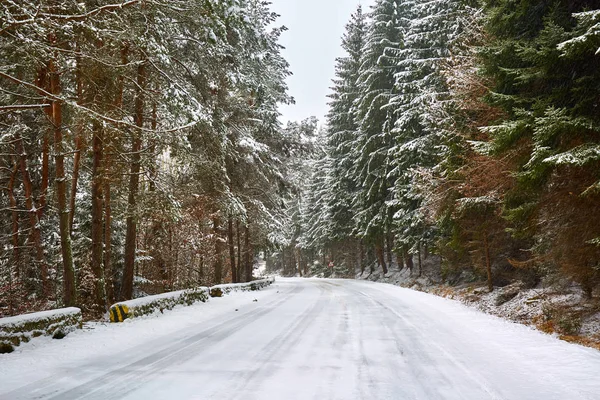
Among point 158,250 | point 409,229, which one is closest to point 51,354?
point 158,250

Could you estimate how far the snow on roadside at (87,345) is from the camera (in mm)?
5262

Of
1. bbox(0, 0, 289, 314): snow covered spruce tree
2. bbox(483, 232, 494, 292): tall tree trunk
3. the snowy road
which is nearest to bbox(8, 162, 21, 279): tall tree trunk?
bbox(0, 0, 289, 314): snow covered spruce tree

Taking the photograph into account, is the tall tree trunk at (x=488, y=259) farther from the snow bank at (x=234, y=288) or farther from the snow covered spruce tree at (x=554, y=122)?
the snow bank at (x=234, y=288)

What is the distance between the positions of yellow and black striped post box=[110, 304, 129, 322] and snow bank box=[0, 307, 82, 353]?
102 cm

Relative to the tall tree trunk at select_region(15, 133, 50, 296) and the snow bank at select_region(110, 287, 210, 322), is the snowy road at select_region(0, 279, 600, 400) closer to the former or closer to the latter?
the snow bank at select_region(110, 287, 210, 322)

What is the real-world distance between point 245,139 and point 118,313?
934 cm

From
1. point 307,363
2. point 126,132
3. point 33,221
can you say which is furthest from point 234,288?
point 307,363

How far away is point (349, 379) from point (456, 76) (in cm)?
891

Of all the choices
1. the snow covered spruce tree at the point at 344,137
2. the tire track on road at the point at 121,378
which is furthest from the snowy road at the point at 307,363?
the snow covered spruce tree at the point at 344,137

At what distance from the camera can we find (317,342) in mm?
6648

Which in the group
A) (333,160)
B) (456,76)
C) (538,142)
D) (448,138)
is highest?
(333,160)

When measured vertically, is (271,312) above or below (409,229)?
below

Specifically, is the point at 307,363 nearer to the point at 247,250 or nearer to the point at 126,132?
the point at 126,132

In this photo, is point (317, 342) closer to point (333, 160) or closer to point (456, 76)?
point (456, 76)
